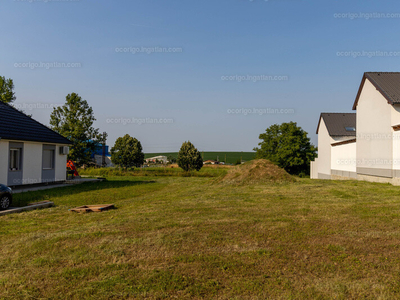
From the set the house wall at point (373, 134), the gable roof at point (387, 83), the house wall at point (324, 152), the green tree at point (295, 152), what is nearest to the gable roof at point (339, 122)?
the house wall at point (324, 152)

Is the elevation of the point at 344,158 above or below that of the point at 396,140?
below

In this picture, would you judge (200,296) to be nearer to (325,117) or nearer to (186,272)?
(186,272)

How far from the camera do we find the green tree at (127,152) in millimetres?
52000

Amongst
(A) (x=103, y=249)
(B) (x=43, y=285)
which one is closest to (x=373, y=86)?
(A) (x=103, y=249)

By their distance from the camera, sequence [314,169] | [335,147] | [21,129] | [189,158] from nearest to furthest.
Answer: [21,129] → [335,147] → [314,169] → [189,158]

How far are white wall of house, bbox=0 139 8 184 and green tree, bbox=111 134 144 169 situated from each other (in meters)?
35.1

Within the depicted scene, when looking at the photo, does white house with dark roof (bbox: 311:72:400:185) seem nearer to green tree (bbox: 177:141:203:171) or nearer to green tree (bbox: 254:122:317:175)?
green tree (bbox: 254:122:317:175)

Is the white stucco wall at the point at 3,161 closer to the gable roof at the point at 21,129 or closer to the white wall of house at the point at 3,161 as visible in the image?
the white wall of house at the point at 3,161

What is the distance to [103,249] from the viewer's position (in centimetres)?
561

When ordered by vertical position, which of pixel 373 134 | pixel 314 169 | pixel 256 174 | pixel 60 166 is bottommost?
pixel 314 169

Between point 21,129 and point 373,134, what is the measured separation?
22.3 metres

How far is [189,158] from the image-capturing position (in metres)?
54.0

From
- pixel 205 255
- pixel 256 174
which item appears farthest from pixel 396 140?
pixel 205 255

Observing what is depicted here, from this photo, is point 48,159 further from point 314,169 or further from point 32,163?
point 314,169
